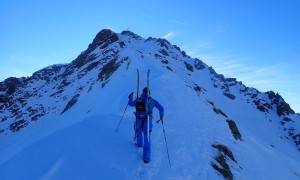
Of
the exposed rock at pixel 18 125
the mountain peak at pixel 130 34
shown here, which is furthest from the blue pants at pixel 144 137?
the mountain peak at pixel 130 34

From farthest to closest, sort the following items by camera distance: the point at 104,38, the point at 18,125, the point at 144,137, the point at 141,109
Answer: the point at 104,38 → the point at 18,125 → the point at 141,109 → the point at 144,137

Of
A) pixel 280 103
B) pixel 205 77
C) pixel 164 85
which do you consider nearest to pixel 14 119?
pixel 164 85

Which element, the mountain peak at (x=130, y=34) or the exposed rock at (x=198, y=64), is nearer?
the mountain peak at (x=130, y=34)

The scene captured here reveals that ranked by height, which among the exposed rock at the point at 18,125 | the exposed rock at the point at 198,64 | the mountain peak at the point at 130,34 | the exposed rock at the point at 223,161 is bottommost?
the exposed rock at the point at 18,125

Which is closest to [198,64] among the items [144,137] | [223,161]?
[223,161]

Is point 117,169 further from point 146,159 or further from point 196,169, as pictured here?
point 196,169

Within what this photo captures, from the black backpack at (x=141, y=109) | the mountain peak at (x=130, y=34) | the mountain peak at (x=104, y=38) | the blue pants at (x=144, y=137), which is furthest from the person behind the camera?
the mountain peak at (x=130, y=34)

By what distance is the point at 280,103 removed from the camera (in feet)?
338

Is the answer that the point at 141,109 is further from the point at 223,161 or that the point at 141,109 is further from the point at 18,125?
the point at 18,125

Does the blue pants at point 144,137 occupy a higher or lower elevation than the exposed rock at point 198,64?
lower

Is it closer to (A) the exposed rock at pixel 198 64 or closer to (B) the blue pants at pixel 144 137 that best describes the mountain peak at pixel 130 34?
(A) the exposed rock at pixel 198 64

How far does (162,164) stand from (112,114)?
6392 millimetres

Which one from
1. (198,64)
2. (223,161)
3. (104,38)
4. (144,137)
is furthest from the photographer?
(198,64)

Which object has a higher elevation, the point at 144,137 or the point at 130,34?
the point at 130,34
